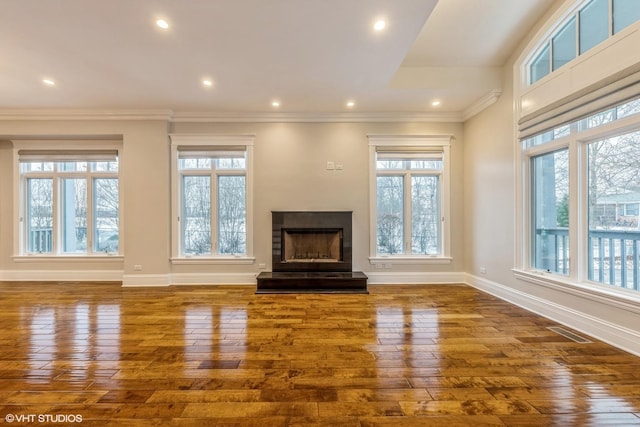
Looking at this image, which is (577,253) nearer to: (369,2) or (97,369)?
(369,2)

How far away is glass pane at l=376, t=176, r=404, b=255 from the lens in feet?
18.3

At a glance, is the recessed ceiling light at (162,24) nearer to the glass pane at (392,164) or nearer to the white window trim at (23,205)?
the white window trim at (23,205)

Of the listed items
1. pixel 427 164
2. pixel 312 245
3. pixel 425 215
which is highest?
pixel 427 164

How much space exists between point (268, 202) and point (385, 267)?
2375mm

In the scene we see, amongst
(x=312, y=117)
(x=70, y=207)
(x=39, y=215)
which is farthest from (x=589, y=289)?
(x=39, y=215)

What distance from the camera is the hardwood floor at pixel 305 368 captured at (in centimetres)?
184

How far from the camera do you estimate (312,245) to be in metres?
5.52

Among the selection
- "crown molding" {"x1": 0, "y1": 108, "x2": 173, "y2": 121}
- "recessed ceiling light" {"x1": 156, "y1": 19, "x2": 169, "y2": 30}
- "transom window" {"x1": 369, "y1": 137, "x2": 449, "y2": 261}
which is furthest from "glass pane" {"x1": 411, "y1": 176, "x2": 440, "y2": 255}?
"crown molding" {"x1": 0, "y1": 108, "x2": 173, "y2": 121}

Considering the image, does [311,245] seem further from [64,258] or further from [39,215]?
[39,215]

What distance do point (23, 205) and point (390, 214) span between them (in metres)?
6.79

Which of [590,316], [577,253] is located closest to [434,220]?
[577,253]

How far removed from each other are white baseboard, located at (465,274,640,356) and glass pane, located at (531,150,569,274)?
0.44 m

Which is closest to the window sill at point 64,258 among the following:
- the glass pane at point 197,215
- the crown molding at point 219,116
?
the glass pane at point 197,215

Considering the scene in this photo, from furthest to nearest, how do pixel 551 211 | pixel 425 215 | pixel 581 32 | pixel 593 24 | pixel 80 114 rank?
1. pixel 425 215
2. pixel 80 114
3. pixel 551 211
4. pixel 581 32
5. pixel 593 24
